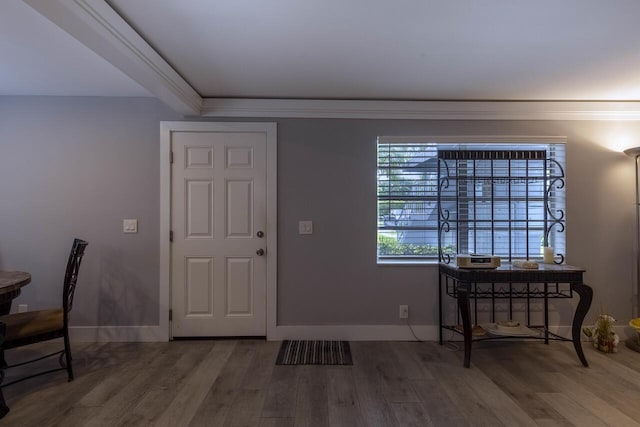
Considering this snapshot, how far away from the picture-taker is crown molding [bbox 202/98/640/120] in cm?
323

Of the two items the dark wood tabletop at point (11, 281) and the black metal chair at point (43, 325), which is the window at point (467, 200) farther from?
the dark wood tabletop at point (11, 281)

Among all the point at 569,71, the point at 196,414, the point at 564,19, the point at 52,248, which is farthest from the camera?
the point at 52,248

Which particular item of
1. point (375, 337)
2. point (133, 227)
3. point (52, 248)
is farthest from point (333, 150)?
point (52, 248)

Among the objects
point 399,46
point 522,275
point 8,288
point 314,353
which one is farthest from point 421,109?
point 8,288

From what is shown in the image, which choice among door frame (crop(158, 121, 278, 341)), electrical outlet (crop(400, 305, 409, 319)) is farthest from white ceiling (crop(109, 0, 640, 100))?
electrical outlet (crop(400, 305, 409, 319))

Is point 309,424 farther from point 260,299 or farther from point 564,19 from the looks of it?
point 564,19

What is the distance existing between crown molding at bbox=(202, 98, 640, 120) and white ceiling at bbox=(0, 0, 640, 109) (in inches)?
3.6

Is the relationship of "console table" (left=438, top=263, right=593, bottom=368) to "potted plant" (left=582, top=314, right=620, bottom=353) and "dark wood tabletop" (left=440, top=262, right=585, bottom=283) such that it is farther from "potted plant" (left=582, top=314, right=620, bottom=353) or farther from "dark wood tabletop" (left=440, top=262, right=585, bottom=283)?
"potted plant" (left=582, top=314, right=620, bottom=353)

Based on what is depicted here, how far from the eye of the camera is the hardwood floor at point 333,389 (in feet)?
6.75

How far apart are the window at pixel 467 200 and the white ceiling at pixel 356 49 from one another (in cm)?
50

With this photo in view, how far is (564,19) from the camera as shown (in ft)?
6.31

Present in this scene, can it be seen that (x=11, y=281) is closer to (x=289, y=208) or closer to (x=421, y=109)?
(x=289, y=208)

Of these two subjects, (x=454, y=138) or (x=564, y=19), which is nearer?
(x=564, y=19)

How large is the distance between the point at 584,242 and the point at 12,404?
4.79 meters
